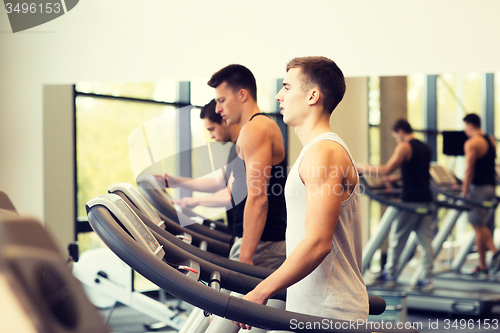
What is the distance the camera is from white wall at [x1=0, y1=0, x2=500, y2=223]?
2.51 m

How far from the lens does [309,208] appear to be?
130 centimetres

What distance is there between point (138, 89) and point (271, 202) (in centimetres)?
257

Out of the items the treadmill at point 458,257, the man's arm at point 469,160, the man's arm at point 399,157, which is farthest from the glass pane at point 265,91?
the man's arm at point 469,160

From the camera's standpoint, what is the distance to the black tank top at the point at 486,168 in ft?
17.1

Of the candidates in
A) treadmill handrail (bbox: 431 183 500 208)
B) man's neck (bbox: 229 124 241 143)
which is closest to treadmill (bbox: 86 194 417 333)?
man's neck (bbox: 229 124 241 143)

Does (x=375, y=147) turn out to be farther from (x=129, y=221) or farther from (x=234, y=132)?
(x=129, y=221)

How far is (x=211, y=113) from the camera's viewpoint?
2498 mm

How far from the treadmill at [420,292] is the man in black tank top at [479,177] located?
0.33 m

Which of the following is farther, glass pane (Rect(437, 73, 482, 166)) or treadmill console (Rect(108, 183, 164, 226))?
glass pane (Rect(437, 73, 482, 166))

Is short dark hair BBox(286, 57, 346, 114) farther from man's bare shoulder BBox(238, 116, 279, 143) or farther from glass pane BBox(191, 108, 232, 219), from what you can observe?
glass pane BBox(191, 108, 232, 219)

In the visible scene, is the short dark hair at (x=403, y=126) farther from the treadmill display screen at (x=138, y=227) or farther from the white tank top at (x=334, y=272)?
the treadmill display screen at (x=138, y=227)

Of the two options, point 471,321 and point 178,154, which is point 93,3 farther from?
point 471,321

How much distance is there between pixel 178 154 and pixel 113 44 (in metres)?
1.18

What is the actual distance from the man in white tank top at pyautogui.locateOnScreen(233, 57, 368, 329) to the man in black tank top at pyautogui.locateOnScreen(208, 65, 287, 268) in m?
0.57
